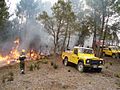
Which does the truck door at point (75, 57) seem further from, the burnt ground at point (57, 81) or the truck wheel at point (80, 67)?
the burnt ground at point (57, 81)

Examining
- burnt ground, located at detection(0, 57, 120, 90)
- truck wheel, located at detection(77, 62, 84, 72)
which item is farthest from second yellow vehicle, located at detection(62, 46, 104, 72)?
burnt ground, located at detection(0, 57, 120, 90)

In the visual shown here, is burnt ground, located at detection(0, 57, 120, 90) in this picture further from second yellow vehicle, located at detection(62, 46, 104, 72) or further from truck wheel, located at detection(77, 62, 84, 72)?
second yellow vehicle, located at detection(62, 46, 104, 72)

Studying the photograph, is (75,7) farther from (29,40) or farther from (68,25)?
(29,40)

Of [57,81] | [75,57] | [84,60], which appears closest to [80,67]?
[84,60]

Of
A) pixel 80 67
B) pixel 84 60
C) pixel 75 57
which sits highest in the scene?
pixel 75 57

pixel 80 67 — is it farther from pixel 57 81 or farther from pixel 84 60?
pixel 57 81

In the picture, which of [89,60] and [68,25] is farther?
[68,25]

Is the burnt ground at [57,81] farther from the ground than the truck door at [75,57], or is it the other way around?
the truck door at [75,57]

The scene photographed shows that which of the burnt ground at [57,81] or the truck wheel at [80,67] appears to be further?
the truck wheel at [80,67]

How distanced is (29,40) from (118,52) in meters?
30.5

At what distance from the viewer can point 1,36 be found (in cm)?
5509

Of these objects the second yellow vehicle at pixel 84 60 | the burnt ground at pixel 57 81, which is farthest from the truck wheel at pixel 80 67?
the burnt ground at pixel 57 81

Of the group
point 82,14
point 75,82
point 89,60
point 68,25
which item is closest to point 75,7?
point 82,14

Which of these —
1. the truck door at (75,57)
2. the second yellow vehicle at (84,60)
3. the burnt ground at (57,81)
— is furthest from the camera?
the truck door at (75,57)
